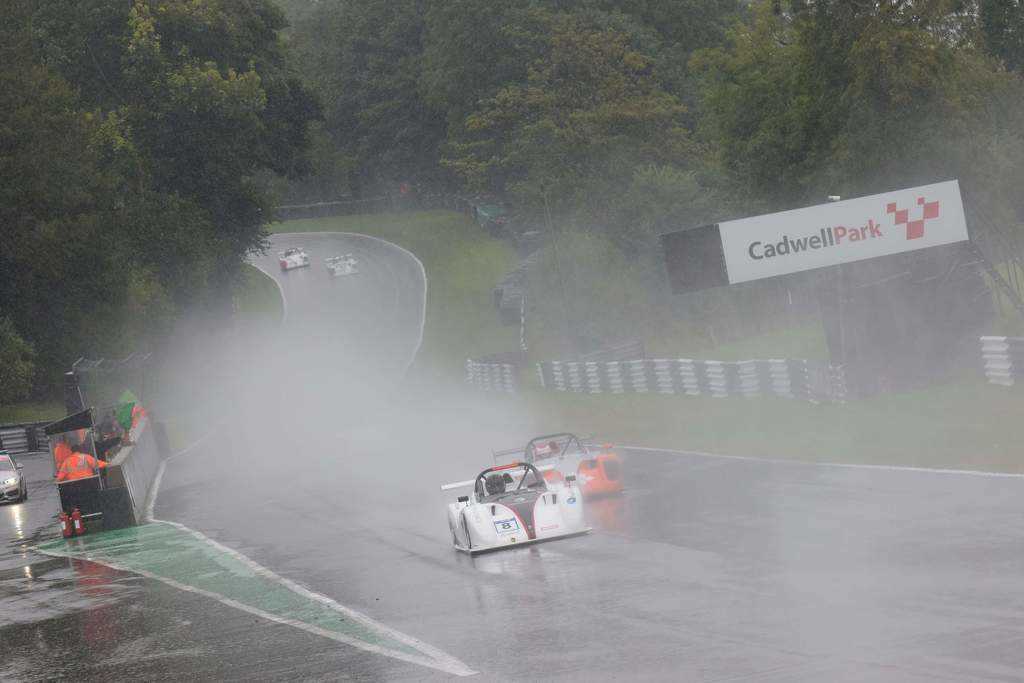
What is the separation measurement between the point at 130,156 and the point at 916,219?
53135mm

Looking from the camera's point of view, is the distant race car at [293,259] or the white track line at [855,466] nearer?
the white track line at [855,466]

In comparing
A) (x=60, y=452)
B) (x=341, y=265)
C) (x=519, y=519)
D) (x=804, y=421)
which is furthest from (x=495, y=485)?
(x=341, y=265)

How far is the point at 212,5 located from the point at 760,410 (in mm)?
53960

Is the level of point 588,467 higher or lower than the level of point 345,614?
higher

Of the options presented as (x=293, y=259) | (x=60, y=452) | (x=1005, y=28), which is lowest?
(x=60, y=452)

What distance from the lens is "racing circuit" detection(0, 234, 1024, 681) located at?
35.8 feet

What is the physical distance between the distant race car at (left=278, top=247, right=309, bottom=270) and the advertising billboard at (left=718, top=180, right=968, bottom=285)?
79.2 meters

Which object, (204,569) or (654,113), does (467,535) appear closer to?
(204,569)

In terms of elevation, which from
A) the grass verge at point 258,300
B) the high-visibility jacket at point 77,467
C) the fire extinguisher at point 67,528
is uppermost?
the grass verge at point 258,300

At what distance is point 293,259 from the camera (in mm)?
106062

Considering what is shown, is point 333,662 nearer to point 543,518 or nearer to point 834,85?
point 543,518

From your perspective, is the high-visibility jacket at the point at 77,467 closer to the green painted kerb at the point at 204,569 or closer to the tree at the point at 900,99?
the green painted kerb at the point at 204,569

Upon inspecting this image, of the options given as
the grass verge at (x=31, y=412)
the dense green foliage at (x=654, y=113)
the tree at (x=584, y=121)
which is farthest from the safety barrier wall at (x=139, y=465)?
the tree at (x=584, y=121)

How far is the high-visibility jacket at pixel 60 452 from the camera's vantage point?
2680 centimetres
